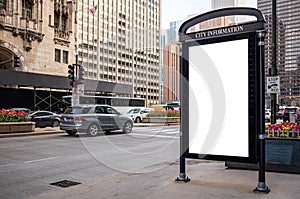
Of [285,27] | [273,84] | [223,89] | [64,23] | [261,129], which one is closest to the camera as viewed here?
[261,129]

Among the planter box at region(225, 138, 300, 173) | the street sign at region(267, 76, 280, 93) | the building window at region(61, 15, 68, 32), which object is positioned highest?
the building window at region(61, 15, 68, 32)

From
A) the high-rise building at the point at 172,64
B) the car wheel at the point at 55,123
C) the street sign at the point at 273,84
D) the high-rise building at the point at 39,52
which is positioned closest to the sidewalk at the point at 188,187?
the high-rise building at the point at 172,64

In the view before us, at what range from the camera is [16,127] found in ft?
60.8

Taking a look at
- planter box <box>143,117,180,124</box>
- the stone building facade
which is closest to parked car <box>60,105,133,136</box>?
planter box <box>143,117,180,124</box>

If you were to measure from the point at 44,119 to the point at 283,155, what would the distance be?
831 inches

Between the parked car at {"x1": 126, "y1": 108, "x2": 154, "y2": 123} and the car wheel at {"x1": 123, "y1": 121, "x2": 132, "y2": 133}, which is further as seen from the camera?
the parked car at {"x1": 126, "y1": 108, "x2": 154, "y2": 123}

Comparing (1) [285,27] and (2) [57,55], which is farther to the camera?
(2) [57,55]

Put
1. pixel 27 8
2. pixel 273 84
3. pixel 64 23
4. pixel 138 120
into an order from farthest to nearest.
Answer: pixel 64 23
pixel 27 8
pixel 138 120
pixel 273 84

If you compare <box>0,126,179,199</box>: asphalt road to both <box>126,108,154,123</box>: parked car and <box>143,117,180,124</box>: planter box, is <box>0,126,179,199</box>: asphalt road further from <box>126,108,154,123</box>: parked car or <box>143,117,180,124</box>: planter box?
<box>126,108,154,123</box>: parked car

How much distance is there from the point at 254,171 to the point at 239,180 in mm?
1036

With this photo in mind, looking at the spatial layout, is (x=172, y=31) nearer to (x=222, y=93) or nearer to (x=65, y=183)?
(x=222, y=93)

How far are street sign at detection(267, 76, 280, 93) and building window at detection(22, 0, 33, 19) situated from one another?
33840 mm

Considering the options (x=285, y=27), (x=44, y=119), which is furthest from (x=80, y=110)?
(x=285, y=27)

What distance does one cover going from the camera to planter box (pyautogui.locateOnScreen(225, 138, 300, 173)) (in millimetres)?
6723
